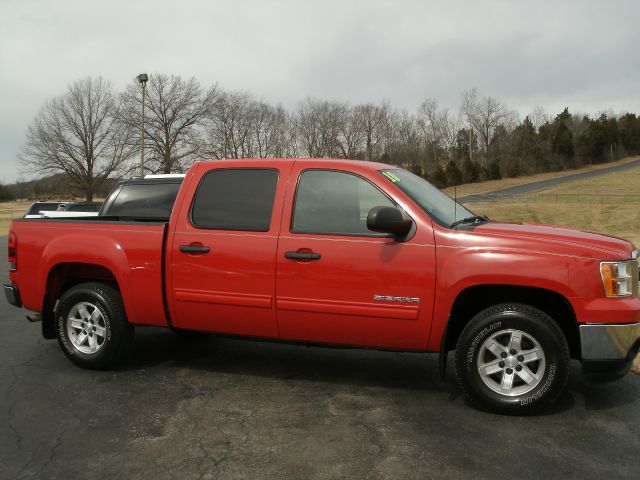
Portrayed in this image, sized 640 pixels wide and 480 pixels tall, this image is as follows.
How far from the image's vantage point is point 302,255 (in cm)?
457

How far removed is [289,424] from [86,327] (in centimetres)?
239

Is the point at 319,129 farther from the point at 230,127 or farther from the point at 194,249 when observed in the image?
the point at 194,249

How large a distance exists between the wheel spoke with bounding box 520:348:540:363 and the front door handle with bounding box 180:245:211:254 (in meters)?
2.58

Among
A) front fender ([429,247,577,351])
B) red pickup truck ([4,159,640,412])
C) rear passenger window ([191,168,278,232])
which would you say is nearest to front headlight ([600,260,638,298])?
red pickup truck ([4,159,640,412])

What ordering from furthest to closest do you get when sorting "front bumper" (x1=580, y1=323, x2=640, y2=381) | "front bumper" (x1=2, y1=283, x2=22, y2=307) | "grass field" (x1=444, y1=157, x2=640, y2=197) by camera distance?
1. "grass field" (x1=444, y1=157, x2=640, y2=197)
2. "front bumper" (x1=2, y1=283, x2=22, y2=307)
3. "front bumper" (x1=580, y1=323, x2=640, y2=381)

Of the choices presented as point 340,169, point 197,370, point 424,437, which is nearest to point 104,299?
point 197,370

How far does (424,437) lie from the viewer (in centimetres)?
386

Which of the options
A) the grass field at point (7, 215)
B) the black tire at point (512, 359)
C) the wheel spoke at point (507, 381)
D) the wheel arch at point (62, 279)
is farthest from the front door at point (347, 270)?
the grass field at point (7, 215)

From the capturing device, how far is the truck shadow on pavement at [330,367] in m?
4.71

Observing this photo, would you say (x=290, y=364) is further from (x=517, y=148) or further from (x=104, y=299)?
(x=517, y=148)

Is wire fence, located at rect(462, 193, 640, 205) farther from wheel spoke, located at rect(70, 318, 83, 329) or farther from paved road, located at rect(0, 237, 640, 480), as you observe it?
wheel spoke, located at rect(70, 318, 83, 329)

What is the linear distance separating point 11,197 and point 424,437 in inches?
4935

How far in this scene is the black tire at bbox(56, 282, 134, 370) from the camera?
527cm

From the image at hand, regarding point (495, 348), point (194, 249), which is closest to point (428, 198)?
point (495, 348)
